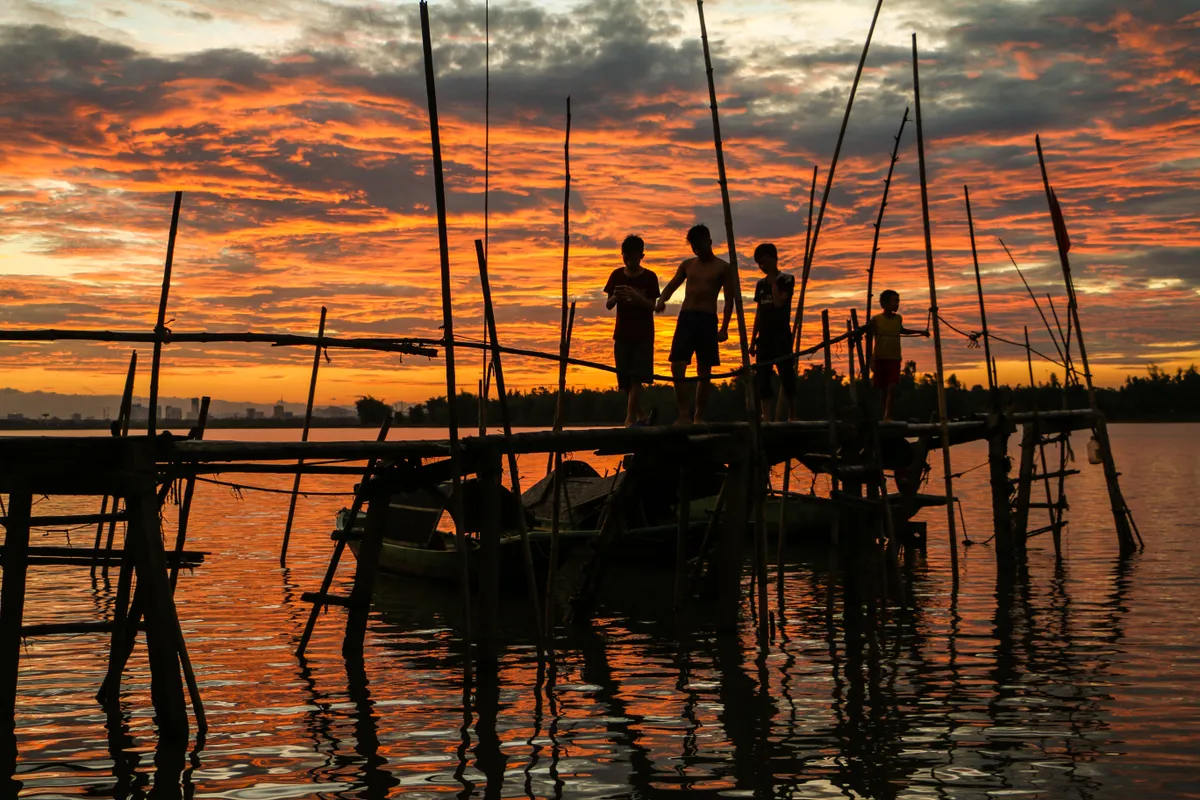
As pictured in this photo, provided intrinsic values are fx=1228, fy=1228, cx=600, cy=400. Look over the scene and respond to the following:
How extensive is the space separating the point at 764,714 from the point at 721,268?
16.2 feet

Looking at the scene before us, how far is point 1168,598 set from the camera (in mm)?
15695

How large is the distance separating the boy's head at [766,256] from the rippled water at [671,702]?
12.0 ft

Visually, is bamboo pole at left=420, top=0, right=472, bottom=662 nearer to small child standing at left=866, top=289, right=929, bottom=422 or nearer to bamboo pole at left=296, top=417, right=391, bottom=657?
bamboo pole at left=296, top=417, right=391, bottom=657

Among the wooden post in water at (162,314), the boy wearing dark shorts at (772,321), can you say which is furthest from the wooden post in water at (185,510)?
the boy wearing dark shorts at (772,321)

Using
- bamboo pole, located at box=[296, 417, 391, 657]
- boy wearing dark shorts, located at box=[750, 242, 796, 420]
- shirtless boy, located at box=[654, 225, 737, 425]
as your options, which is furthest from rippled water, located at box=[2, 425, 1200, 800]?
shirtless boy, located at box=[654, 225, 737, 425]

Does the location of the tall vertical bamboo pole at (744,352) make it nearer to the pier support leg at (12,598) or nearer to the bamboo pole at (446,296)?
the bamboo pole at (446,296)

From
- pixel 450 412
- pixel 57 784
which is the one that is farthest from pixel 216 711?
pixel 450 412

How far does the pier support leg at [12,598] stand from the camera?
8789 mm

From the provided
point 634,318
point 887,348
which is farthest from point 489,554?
point 887,348

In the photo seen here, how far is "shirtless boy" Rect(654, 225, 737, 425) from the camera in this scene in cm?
1285

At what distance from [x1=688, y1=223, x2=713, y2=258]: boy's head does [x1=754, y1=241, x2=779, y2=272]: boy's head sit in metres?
1.47

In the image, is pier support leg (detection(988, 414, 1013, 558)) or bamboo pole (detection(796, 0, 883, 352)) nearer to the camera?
bamboo pole (detection(796, 0, 883, 352))

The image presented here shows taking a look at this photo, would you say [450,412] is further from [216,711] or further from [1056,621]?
[1056,621]

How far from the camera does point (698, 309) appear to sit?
12930 millimetres
